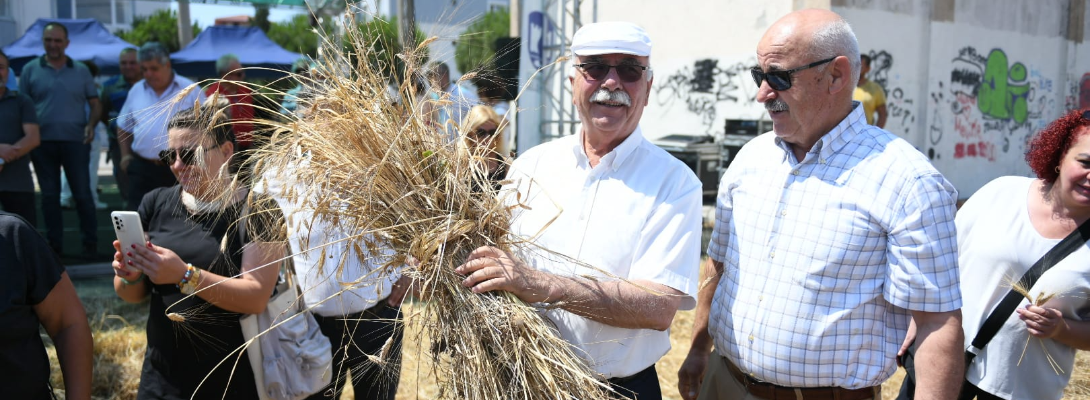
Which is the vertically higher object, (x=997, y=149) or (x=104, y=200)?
(x=997, y=149)

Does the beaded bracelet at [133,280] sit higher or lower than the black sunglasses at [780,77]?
lower

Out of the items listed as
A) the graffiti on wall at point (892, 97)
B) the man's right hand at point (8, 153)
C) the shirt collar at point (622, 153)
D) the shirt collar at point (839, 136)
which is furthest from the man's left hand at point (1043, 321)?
the graffiti on wall at point (892, 97)

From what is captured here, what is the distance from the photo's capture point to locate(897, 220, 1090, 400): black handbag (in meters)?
2.50

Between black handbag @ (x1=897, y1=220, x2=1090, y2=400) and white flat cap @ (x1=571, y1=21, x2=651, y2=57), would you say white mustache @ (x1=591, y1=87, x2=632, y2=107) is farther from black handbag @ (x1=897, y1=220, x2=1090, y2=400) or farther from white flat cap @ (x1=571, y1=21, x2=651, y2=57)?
black handbag @ (x1=897, y1=220, x2=1090, y2=400)

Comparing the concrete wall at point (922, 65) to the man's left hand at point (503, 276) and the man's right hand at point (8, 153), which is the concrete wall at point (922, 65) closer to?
the man's right hand at point (8, 153)

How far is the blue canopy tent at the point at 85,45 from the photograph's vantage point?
13.1 metres

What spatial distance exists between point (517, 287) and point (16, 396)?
1.53m

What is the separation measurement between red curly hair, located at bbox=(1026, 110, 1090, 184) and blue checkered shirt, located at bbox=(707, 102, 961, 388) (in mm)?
956

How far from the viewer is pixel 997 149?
1198 centimetres

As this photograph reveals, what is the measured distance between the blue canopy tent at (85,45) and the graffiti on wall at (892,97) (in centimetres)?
1274

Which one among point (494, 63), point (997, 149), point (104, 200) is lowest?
point (104, 200)

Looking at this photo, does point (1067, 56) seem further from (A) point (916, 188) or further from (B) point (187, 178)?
(B) point (187, 178)

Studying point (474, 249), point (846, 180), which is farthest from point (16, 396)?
point (846, 180)

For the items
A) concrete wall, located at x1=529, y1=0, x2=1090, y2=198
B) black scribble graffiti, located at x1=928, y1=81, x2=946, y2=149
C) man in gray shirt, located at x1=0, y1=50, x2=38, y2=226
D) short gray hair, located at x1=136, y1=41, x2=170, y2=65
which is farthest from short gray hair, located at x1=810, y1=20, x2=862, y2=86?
black scribble graffiti, located at x1=928, y1=81, x2=946, y2=149
